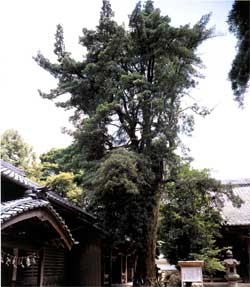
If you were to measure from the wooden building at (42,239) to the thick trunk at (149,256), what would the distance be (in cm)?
91

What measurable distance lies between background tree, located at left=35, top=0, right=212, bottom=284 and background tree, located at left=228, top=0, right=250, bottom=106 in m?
5.17

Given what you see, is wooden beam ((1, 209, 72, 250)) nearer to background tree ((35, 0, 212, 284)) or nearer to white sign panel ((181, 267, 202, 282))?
background tree ((35, 0, 212, 284))

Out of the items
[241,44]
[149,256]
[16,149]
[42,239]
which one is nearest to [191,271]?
[149,256]

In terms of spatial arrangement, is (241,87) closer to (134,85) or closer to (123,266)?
(134,85)

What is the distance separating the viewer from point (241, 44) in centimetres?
178

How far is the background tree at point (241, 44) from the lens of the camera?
5.71 feet

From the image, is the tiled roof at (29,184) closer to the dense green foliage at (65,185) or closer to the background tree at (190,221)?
the background tree at (190,221)

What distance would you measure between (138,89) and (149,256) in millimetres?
3621

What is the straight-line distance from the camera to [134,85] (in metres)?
7.60

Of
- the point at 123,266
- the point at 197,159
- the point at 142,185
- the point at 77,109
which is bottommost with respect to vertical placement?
the point at 123,266

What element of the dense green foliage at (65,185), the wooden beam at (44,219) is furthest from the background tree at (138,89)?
the wooden beam at (44,219)

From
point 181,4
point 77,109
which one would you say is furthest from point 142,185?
point 181,4

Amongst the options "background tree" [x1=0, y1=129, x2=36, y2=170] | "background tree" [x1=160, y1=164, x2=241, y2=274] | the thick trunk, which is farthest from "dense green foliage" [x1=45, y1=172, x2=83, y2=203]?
"background tree" [x1=0, y1=129, x2=36, y2=170]

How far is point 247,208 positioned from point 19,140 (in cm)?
960
